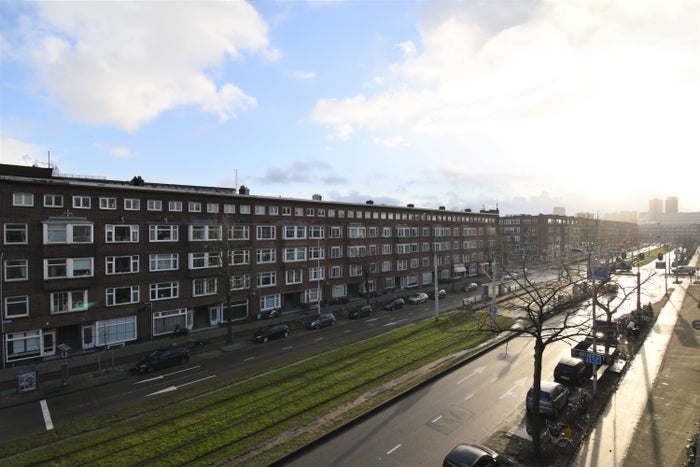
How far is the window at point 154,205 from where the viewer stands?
123 ft

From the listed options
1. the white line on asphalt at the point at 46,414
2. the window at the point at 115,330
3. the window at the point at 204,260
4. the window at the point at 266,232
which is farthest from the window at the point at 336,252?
the white line on asphalt at the point at 46,414

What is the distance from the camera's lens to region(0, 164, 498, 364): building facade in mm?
31141

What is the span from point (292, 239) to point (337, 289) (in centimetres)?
1138

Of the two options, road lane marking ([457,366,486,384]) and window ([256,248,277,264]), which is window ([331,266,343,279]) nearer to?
window ([256,248,277,264])

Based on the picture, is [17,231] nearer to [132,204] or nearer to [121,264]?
[121,264]

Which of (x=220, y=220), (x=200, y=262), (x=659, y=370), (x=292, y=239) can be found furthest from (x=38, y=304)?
(x=659, y=370)

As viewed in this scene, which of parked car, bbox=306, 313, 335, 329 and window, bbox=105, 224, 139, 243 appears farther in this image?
parked car, bbox=306, 313, 335, 329

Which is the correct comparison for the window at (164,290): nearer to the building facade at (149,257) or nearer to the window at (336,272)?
the building facade at (149,257)

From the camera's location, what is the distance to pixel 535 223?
383ft

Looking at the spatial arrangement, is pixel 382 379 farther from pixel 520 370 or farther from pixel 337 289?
pixel 337 289

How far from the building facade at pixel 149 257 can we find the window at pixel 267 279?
5.6 inches

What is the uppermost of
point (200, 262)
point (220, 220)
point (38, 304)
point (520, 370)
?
point (220, 220)

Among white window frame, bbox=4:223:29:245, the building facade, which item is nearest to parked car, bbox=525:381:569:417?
the building facade

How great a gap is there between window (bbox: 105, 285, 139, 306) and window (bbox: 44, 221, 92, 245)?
5.16m
